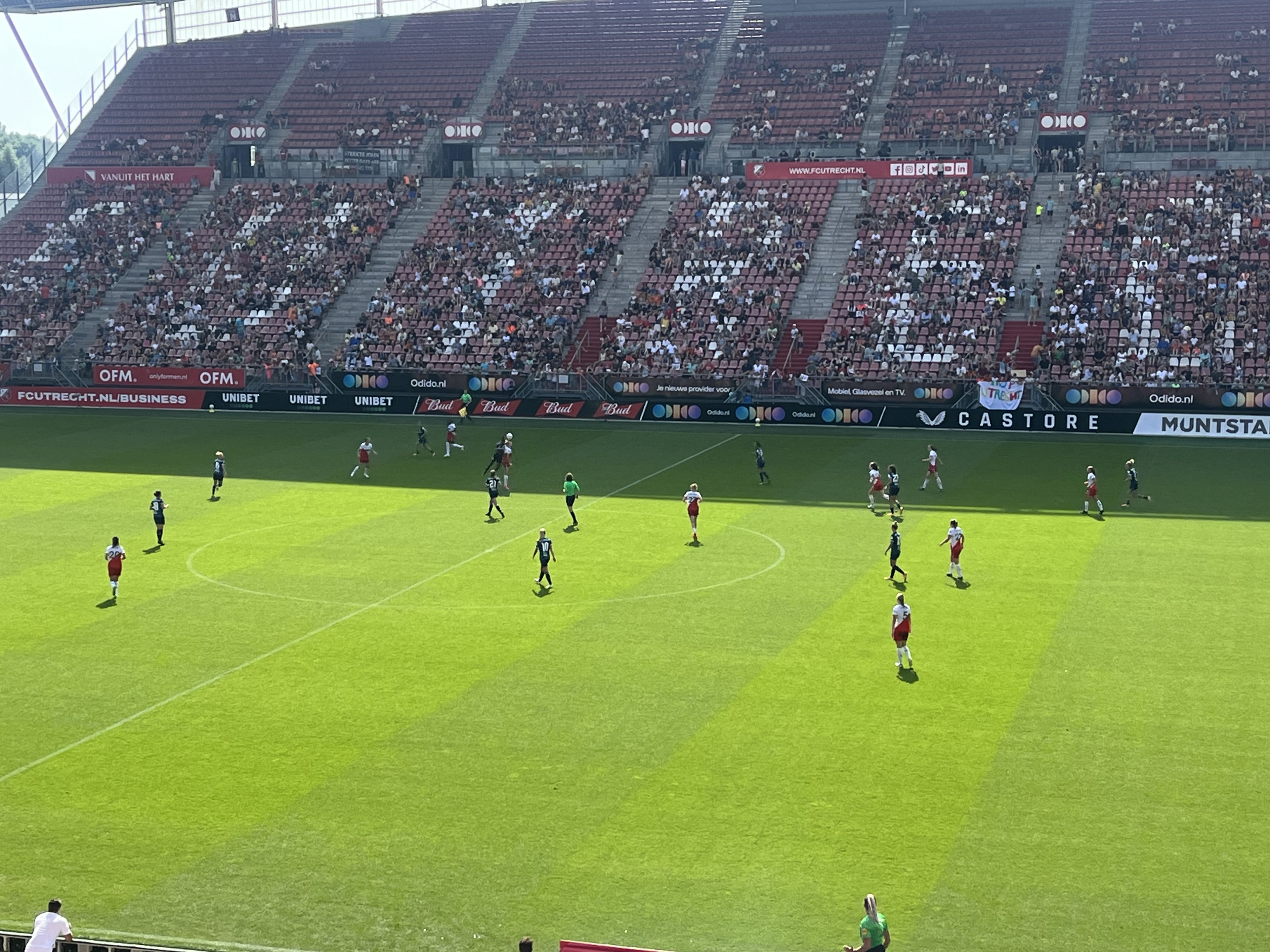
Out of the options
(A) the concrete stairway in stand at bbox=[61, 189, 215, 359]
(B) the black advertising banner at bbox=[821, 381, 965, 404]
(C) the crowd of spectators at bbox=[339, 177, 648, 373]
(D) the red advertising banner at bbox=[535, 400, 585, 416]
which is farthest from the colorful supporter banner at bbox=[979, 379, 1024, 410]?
(A) the concrete stairway in stand at bbox=[61, 189, 215, 359]

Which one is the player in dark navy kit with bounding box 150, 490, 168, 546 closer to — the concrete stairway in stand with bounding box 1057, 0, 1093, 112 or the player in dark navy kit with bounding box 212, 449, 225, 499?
the player in dark navy kit with bounding box 212, 449, 225, 499

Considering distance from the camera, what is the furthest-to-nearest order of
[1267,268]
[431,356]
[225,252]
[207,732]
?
[225,252] → [431,356] → [1267,268] → [207,732]

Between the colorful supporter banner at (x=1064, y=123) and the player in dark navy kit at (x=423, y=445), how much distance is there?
3742 cm

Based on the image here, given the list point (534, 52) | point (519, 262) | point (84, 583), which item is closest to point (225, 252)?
point (519, 262)

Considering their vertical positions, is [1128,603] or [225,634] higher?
[1128,603]

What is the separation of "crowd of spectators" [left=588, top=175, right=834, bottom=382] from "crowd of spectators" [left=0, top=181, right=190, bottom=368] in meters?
30.0

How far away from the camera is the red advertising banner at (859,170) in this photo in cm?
7281

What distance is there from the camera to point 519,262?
245 ft

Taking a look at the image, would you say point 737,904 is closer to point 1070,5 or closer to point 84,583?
point 84,583

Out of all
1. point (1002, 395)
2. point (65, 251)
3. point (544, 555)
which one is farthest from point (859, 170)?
point (544, 555)

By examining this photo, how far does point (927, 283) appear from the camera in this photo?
6712 cm

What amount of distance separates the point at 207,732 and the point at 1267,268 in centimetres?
5320

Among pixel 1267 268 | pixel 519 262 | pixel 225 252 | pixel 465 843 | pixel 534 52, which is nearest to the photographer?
pixel 465 843

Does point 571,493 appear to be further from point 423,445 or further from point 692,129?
point 692,129
